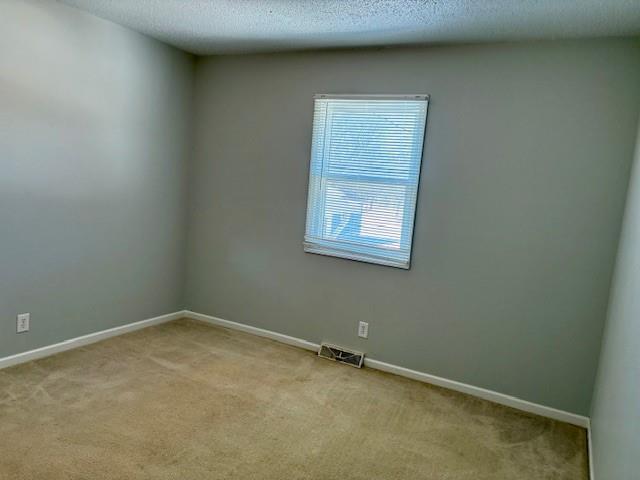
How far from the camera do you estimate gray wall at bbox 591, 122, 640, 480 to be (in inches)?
59.6

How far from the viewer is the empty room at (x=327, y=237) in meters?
2.22

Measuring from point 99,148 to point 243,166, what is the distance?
3.56ft

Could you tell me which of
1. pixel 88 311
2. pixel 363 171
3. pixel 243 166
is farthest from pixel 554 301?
pixel 88 311

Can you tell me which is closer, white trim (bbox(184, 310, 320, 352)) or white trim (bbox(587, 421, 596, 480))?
white trim (bbox(587, 421, 596, 480))

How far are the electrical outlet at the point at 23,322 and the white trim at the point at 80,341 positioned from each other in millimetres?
156

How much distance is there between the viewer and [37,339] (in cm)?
293

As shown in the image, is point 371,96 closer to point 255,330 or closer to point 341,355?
point 341,355

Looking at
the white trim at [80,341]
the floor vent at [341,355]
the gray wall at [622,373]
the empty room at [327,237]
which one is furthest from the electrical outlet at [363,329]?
the white trim at [80,341]

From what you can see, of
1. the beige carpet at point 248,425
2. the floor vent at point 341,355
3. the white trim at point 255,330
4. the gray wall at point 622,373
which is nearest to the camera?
the gray wall at point 622,373

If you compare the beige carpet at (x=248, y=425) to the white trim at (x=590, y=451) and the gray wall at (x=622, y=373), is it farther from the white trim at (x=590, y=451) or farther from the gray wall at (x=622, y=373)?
the gray wall at (x=622, y=373)

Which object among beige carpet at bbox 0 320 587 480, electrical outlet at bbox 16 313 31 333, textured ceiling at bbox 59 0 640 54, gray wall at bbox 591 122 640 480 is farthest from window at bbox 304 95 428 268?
electrical outlet at bbox 16 313 31 333

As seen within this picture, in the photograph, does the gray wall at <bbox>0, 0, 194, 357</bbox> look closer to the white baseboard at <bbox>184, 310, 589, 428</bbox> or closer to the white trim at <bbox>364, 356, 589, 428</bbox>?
the white baseboard at <bbox>184, 310, 589, 428</bbox>

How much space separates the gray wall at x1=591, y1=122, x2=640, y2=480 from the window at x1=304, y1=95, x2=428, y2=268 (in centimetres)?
123

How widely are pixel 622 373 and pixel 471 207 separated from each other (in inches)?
52.3
